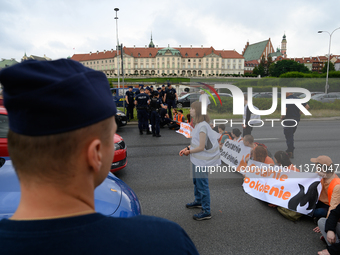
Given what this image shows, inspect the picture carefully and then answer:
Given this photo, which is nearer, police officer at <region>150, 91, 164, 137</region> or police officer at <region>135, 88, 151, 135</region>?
police officer at <region>150, 91, 164, 137</region>

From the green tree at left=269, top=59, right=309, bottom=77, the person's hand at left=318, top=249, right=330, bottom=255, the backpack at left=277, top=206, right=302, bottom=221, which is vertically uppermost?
the green tree at left=269, top=59, right=309, bottom=77

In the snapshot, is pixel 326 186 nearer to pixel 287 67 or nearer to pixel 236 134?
pixel 236 134

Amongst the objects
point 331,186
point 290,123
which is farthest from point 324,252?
point 290,123

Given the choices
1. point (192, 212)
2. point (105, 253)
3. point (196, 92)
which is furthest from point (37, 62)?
point (196, 92)

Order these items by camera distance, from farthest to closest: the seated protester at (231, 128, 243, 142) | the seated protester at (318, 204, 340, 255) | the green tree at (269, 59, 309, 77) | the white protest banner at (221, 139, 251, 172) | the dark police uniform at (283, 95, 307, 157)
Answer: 1. the green tree at (269, 59, 309, 77)
2. the dark police uniform at (283, 95, 307, 157)
3. the seated protester at (231, 128, 243, 142)
4. the white protest banner at (221, 139, 251, 172)
5. the seated protester at (318, 204, 340, 255)

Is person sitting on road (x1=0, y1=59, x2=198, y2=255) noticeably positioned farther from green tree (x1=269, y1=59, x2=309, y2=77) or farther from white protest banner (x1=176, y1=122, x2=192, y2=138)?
green tree (x1=269, y1=59, x2=309, y2=77)

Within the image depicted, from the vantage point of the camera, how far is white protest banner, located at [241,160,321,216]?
4.23m

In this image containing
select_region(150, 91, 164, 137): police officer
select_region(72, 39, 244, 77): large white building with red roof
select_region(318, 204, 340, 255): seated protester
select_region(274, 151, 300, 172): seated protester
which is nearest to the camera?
select_region(318, 204, 340, 255): seated protester

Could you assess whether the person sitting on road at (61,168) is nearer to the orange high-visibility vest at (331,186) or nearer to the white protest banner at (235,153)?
the orange high-visibility vest at (331,186)

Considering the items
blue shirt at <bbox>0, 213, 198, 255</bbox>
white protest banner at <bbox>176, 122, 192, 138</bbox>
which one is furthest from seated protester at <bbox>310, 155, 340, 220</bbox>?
white protest banner at <bbox>176, 122, 192, 138</bbox>

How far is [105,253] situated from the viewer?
698 mm

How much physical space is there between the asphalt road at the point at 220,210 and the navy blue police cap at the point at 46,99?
10.5 ft

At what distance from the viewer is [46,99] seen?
28.0 inches

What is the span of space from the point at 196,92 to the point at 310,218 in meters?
4.49
